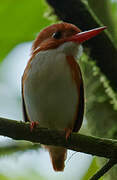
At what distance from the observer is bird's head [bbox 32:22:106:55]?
334 cm

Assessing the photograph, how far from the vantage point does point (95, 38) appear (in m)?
3.55

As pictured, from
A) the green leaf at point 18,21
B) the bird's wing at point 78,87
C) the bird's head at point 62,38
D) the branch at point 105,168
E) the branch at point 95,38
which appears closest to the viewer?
the branch at point 105,168

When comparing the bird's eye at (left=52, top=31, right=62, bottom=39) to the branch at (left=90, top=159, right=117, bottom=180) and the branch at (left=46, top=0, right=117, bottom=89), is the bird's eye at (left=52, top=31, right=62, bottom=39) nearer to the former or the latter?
the branch at (left=46, top=0, right=117, bottom=89)

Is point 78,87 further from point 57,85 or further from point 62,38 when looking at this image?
point 62,38

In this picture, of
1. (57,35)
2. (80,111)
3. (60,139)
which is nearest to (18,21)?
(57,35)

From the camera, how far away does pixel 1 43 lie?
4762 mm

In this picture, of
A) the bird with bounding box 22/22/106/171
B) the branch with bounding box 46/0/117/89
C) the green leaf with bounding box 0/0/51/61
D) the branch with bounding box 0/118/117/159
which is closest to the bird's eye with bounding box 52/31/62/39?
the bird with bounding box 22/22/106/171

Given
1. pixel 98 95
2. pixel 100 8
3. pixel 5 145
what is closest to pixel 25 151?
pixel 5 145

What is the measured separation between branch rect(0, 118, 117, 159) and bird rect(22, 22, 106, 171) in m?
0.59

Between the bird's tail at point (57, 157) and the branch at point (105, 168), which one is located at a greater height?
the branch at point (105, 168)

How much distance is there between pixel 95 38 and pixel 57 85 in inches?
29.5

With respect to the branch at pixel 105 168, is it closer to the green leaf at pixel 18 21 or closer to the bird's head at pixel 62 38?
A: the bird's head at pixel 62 38

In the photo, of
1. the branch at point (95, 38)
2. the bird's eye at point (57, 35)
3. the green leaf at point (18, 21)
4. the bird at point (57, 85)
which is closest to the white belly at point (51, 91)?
the bird at point (57, 85)

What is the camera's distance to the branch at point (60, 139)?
2410mm
